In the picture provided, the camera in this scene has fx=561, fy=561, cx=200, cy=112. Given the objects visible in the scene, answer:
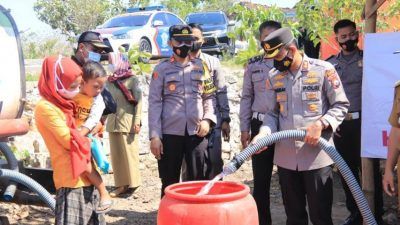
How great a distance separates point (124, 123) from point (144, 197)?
0.89 metres

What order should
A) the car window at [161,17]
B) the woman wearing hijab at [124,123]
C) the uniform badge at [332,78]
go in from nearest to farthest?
the uniform badge at [332,78] → the woman wearing hijab at [124,123] → the car window at [161,17]

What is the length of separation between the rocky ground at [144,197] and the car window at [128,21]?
5578 millimetres

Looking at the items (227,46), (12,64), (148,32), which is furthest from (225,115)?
(227,46)

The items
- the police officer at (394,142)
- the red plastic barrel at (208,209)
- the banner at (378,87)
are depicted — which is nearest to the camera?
the red plastic barrel at (208,209)

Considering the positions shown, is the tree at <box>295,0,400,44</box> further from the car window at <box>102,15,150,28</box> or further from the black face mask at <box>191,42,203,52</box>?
the car window at <box>102,15,150,28</box>

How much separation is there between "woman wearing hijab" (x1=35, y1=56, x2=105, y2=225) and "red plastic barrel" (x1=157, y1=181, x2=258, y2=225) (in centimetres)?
101

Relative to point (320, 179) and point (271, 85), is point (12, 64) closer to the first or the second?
point (271, 85)

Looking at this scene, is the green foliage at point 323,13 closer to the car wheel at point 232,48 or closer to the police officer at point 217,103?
the police officer at point 217,103

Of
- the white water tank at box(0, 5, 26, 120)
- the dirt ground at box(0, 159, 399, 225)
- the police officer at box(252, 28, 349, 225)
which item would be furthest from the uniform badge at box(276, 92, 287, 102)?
the white water tank at box(0, 5, 26, 120)

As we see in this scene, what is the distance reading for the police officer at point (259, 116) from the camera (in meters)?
4.72

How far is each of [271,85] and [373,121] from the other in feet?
3.03

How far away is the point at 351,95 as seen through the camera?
493 cm

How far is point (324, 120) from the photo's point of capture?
3664 mm

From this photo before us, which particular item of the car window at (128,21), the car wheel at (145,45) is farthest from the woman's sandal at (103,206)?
the car window at (128,21)
